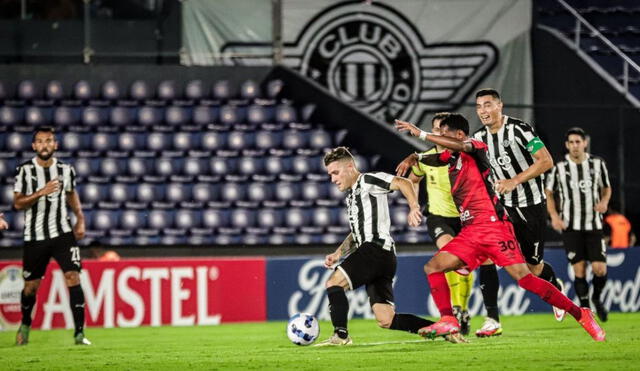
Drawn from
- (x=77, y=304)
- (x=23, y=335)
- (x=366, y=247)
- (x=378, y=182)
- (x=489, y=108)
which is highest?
(x=489, y=108)

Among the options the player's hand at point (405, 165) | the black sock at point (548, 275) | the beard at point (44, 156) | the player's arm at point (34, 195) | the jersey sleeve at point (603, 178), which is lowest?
the black sock at point (548, 275)

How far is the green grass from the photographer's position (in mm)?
7422

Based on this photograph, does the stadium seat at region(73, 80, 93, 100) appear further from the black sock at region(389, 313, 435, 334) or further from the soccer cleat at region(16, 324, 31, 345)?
the black sock at region(389, 313, 435, 334)

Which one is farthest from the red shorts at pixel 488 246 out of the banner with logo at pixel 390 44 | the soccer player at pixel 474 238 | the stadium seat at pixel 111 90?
the stadium seat at pixel 111 90

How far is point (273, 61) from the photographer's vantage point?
18.4m

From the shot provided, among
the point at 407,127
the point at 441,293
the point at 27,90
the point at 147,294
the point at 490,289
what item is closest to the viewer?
the point at 407,127

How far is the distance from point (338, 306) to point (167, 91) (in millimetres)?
10164

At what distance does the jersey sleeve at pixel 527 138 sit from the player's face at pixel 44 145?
4.14 metres

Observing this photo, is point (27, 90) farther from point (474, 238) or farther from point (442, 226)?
point (474, 238)

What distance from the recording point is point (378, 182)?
8.82m

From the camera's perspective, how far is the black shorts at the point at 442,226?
1017 cm

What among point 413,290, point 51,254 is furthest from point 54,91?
point 51,254

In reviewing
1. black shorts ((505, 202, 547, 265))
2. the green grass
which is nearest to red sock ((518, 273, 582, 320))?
the green grass

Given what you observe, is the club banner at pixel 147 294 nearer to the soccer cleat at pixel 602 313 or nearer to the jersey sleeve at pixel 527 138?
the soccer cleat at pixel 602 313
